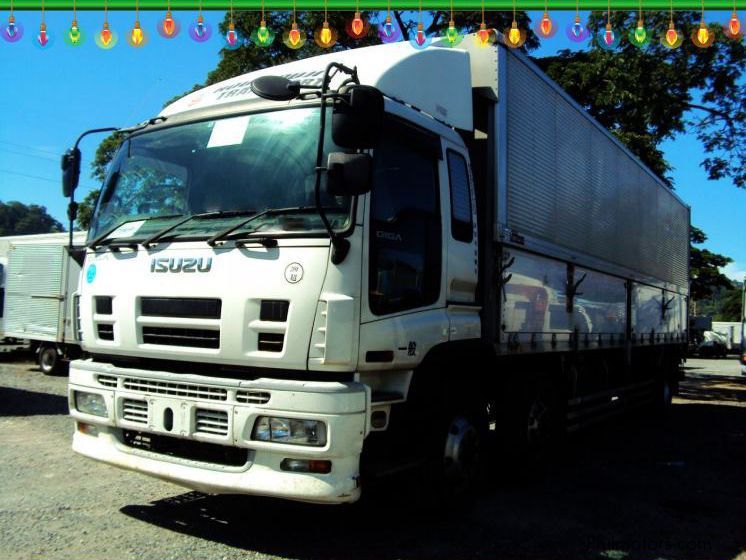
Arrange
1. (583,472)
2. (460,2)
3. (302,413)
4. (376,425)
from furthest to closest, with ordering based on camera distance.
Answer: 1. (583,472)
2. (460,2)
3. (376,425)
4. (302,413)

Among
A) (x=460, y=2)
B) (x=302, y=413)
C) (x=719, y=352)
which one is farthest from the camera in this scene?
(x=719, y=352)

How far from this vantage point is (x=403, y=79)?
5.13 m

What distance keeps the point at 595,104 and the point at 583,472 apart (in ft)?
36.5

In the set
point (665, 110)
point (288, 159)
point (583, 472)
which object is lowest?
point (583, 472)

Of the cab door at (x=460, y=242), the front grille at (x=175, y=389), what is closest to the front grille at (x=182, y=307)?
the front grille at (x=175, y=389)

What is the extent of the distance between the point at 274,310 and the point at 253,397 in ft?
1.74

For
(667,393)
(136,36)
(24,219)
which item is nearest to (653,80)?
(667,393)

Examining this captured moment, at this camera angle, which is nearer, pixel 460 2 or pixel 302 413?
pixel 302 413

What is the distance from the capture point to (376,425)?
4.42 meters

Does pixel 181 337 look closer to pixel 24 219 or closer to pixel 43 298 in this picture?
pixel 43 298

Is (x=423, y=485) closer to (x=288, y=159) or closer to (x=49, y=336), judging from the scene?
(x=288, y=159)

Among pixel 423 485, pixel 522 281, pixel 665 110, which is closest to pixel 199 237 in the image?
pixel 423 485

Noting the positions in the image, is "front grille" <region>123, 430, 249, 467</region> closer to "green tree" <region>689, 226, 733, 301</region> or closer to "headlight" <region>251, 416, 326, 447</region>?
"headlight" <region>251, 416, 326, 447</region>

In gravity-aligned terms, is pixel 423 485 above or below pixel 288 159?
below
